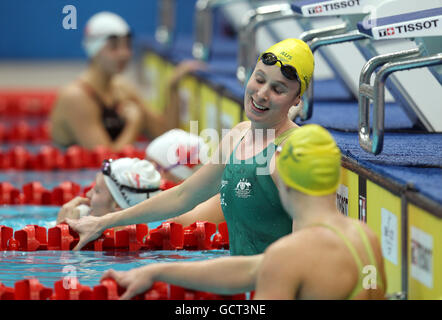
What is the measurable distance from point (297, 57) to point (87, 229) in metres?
1.16

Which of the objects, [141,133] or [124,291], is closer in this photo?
[124,291]

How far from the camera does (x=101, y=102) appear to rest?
22.2 ft

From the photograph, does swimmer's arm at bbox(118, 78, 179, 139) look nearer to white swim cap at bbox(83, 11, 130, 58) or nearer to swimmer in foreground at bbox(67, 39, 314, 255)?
white swim cap at bbox(83, 11, 130, 58)

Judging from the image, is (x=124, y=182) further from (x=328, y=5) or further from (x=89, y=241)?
(x=328, y=5)

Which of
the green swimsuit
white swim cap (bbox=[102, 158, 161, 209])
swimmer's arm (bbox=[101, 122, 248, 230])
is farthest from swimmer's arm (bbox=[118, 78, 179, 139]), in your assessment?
the green swimsuit

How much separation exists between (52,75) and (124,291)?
10.0 m

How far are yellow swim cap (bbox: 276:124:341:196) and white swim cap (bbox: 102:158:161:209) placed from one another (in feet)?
4.86

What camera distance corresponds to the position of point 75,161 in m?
6.08

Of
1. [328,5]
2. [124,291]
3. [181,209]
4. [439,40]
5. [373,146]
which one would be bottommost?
[124,291]

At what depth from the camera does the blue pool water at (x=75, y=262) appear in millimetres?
3295

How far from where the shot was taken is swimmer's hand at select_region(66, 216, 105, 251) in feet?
11.6

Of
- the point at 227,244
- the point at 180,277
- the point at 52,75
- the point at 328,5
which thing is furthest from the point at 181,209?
the point at 52,75

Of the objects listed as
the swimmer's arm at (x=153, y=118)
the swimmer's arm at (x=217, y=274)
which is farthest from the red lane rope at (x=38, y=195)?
the swimmer's arm at (x=217, y=274)

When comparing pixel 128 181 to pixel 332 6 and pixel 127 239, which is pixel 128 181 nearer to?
pixel 127 239
